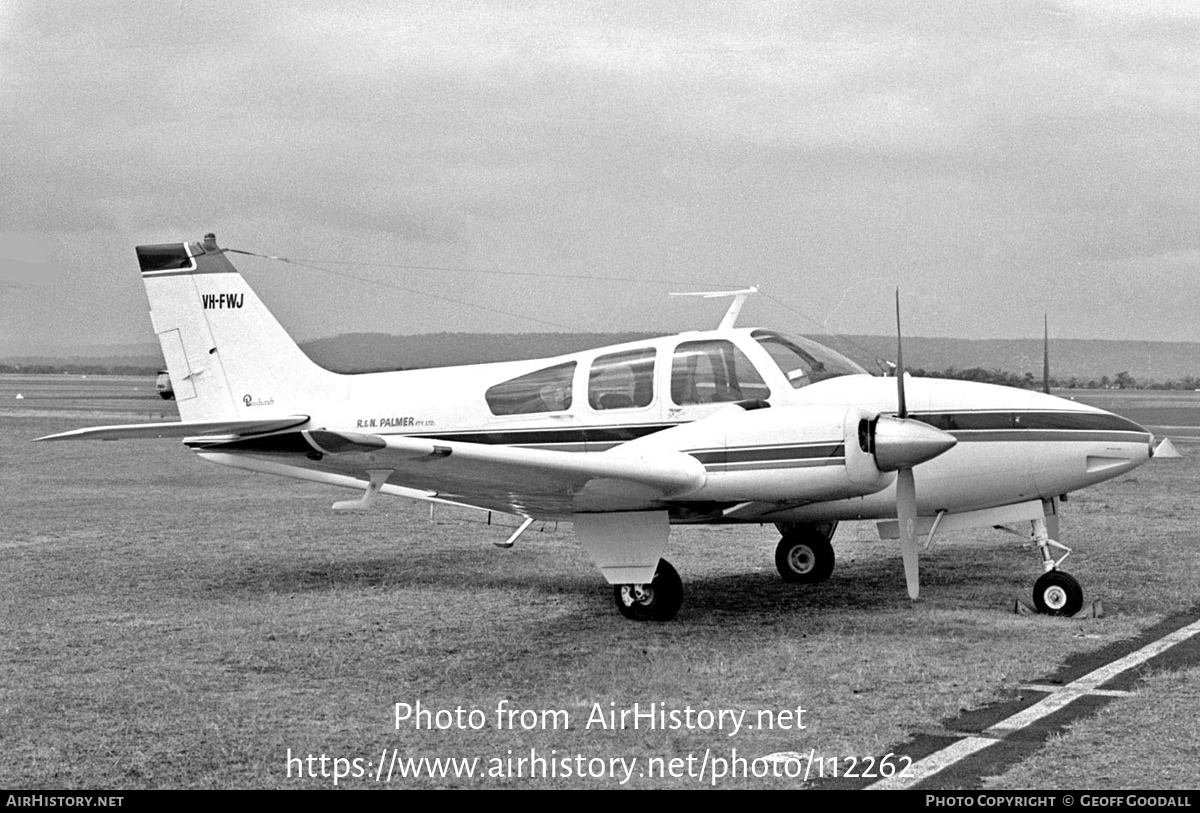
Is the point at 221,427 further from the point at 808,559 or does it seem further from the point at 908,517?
the point at 908,517

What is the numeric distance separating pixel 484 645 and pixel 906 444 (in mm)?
3397

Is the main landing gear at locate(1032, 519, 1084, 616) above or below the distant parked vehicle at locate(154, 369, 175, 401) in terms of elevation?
below

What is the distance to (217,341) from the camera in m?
13.4

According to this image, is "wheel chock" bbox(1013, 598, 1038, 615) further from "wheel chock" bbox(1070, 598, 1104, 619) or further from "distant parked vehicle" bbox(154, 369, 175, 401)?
"distant parked vehicle" bbox(154, 369, 175, 401)

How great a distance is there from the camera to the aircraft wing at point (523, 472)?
8.72 meters

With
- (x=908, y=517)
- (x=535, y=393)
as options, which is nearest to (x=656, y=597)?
(x=908, y=517)

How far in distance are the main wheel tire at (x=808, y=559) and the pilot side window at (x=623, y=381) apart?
2.44m

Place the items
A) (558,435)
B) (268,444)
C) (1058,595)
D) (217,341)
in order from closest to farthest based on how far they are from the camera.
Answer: (1058,595) < (558,435) < (268,444) < (217,341)

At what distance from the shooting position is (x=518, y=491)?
10.1 meters

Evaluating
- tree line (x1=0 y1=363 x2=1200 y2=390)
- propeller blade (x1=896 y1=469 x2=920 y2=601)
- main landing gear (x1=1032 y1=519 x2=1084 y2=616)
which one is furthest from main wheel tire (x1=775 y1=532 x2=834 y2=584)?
main landing gear (x1=1032 y1=519 x2=1084 y2=616)

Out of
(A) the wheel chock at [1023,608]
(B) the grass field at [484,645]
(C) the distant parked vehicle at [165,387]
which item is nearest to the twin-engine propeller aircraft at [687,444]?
(A) the wheel chock at [1023,608]

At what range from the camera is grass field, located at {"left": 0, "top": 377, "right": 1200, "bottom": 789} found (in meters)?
6.83

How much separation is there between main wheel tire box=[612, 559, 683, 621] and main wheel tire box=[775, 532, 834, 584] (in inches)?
91.4

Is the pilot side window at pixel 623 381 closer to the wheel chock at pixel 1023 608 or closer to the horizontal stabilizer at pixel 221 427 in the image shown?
the horizontal stabilizer at pixel 221 427
